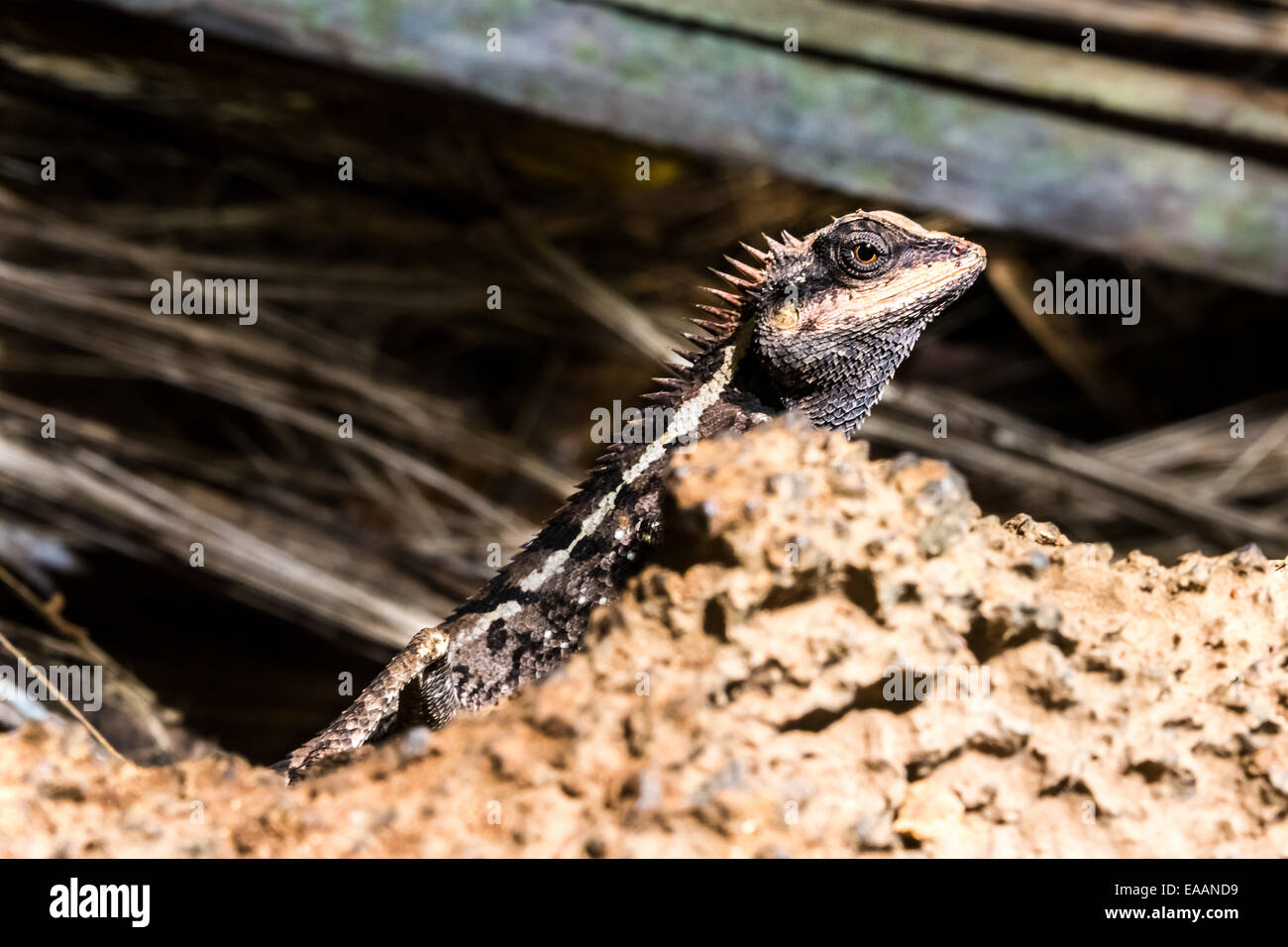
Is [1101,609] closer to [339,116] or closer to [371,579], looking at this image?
[371,579]

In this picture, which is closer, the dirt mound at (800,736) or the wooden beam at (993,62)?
the dirt mound at (800,736)

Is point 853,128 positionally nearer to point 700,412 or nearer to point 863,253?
point 863,253

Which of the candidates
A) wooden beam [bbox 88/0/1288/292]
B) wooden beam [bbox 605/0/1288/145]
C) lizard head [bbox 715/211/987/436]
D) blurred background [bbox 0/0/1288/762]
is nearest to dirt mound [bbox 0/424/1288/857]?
lizard head [bbox 715/211/987/436]

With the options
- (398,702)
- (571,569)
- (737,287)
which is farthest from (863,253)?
(398,702)

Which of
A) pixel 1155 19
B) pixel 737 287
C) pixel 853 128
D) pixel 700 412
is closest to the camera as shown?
pixel 700 412

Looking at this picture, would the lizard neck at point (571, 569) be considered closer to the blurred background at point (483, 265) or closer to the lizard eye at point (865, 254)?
the lizard eye at point (865, 254)

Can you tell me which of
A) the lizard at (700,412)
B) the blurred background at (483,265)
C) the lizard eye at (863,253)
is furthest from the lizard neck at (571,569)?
the blurred background at (483,265)
